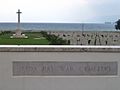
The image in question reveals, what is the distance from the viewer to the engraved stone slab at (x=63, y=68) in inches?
234

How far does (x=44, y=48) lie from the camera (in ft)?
19.5

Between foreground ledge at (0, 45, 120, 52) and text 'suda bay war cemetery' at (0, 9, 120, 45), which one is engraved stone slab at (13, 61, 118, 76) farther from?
text 'suda bay war cemetery' at (0, 9, 120, 45)

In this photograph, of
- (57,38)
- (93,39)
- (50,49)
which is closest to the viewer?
(50,49)

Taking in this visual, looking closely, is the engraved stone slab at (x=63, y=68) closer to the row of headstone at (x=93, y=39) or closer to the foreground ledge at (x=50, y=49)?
the foreground ledge at (x=50, y=49)

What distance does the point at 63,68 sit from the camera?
599 cm

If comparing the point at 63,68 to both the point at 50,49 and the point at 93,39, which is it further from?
the point at 93,39

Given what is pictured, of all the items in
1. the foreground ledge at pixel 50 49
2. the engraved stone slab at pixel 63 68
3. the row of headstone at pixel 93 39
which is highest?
the foreground ledge at pixel 50 49

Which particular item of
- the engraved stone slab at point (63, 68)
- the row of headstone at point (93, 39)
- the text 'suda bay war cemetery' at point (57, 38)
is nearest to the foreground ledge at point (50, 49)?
the engraved stone slab at point (63, 68)

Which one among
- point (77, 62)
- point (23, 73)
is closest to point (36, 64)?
point (23, 73)

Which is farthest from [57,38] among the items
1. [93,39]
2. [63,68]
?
[63,68]

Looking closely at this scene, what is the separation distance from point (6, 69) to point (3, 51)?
28 cm

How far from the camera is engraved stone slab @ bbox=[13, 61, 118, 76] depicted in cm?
595

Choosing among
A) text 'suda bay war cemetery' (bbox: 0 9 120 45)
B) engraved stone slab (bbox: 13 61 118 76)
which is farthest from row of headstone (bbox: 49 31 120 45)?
engraved stone slab (bbox: 13 61 118 76)

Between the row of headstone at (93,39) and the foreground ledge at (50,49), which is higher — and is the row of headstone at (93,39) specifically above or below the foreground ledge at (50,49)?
below
